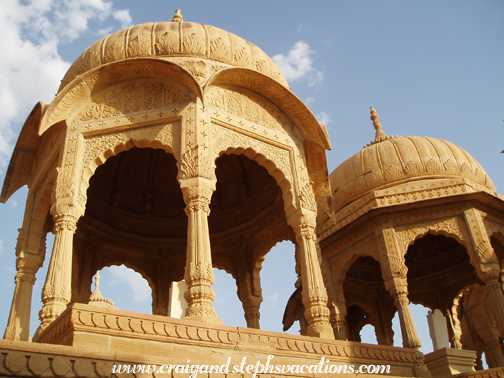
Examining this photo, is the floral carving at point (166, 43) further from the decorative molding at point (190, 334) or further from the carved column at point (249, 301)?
the carved column at point (249, 301)

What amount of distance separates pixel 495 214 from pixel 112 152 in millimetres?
10208

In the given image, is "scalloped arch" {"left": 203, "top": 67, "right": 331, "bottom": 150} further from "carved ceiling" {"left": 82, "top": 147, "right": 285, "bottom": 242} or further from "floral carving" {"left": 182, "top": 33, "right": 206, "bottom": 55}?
"carved ceiling" {"left": 82, "top": 147, "right": 285, "bottom": 242}

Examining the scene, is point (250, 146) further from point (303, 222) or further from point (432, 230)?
point (432, 230)

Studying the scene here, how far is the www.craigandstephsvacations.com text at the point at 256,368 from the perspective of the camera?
5831 millimetres

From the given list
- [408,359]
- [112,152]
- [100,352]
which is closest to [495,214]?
[408,359]

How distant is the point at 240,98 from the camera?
1055cm

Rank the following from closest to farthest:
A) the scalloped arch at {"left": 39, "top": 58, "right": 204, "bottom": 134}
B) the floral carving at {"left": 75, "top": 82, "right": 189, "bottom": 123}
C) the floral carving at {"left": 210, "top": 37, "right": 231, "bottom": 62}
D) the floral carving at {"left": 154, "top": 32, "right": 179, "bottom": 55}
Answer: the scalloped arch at {"left": 39, "top": 58, "right": 204, "bottom": 134} → the floral carving at {"left": 75, "top": 82, "right": 189, "bottom": 123} → the floral carving at {"left": 154, "top": 32, "right": 179, "bottom": 55} → the floral carving at {"left": 210, "top": 37, "right": 231, "bottom": 62}

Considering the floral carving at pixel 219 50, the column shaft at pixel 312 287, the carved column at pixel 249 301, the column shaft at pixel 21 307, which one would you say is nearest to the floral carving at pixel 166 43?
the floral carving at pixel 219 50

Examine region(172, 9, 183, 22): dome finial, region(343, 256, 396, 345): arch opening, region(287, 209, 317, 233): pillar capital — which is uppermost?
region(172, 9, 183, 22): dome finial

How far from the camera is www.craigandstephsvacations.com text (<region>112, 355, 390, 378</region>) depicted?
5831 millimetres

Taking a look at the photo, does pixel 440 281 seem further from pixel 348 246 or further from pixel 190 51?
pixel 190 51

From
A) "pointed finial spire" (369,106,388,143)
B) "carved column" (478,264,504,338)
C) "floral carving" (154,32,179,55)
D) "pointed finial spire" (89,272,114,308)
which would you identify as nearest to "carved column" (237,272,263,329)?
"carved column" (478,264,504,338)

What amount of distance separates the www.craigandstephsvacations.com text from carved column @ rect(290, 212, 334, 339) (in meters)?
0.75

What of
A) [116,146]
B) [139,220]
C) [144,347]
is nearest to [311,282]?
[144,347]
